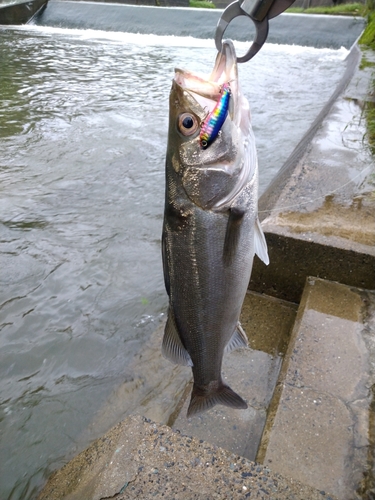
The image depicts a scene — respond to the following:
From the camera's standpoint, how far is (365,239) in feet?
11.0

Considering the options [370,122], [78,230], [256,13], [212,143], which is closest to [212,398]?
[212,143]

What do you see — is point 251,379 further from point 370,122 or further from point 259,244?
point 370,122

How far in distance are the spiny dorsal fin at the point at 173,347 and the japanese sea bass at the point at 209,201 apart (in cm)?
6

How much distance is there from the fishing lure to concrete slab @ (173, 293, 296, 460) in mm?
1866

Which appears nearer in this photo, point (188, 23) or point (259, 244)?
point (259, 244)

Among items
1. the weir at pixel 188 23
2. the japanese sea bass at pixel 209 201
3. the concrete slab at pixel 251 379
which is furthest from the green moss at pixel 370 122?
the weir at pixel 188 23

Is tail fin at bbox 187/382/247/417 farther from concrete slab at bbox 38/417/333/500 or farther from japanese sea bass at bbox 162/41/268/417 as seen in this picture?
japanese sea bass at bbox 162/41/268/417

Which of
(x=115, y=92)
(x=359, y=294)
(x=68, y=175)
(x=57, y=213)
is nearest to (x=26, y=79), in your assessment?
(x=115, y=92)

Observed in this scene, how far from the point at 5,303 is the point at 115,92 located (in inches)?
325

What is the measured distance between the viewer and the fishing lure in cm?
164

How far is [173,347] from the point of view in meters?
2.01

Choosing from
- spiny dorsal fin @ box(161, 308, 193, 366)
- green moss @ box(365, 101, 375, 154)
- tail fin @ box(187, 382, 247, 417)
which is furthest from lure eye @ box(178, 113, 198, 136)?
green moss @ box(365, 101, 375, 154)

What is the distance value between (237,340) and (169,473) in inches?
26.9

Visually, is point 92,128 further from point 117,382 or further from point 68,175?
point 117,382
